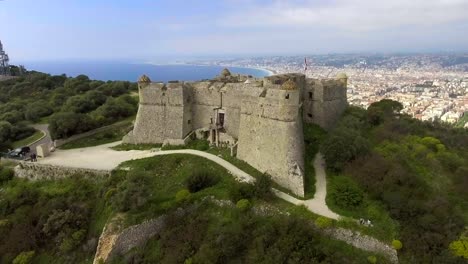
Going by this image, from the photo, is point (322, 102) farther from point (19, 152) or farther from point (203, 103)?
point (19, 152)

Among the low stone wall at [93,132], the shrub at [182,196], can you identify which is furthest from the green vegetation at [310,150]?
the low stone wall at [93,132]

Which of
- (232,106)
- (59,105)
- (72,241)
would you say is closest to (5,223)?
(72,241)

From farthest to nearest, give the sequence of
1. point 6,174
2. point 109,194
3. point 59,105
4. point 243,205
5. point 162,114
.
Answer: point 59,105 < point 162,114 < point 6,174 < point 109,194 < point 243,205

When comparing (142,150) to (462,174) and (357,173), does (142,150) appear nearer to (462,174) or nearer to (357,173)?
(357,173)

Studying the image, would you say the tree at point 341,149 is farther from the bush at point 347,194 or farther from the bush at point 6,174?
the bush at point 6,174

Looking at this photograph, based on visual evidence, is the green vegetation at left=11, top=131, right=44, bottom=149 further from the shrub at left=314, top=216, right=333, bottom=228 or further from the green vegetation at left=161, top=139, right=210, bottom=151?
the shrub at left=314, top=216, right=333, bottom=228

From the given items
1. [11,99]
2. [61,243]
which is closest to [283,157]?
[61,243]
